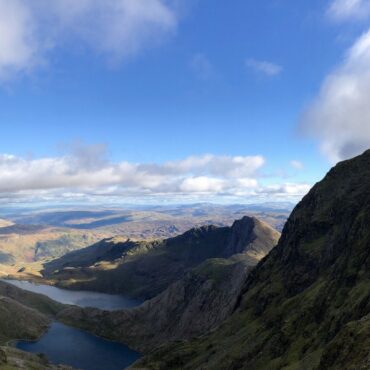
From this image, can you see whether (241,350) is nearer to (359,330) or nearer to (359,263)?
(359,263)

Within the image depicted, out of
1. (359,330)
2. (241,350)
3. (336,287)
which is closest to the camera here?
(359,330)

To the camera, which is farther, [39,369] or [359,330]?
[39,369]

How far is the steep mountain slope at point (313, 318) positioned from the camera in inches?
3585

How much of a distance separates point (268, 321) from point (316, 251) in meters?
42.5

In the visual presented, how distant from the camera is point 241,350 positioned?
15562 cm

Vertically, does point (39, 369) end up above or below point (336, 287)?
below

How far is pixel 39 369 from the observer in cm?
16700

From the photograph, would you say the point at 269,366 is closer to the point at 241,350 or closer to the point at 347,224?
the point at 241,350

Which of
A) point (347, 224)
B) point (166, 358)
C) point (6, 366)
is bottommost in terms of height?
point (166, 358)

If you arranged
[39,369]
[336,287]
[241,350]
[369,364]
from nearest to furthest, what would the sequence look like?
[369,364] → [336,287] → [241,350] → [39,369]

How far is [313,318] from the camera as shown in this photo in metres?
142

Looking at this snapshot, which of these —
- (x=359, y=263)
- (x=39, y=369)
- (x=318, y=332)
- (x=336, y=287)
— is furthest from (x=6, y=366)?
(x=359, y=263)

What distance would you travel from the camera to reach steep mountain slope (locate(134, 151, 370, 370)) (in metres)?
91.1

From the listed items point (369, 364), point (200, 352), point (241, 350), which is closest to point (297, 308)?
point (241, 350)
